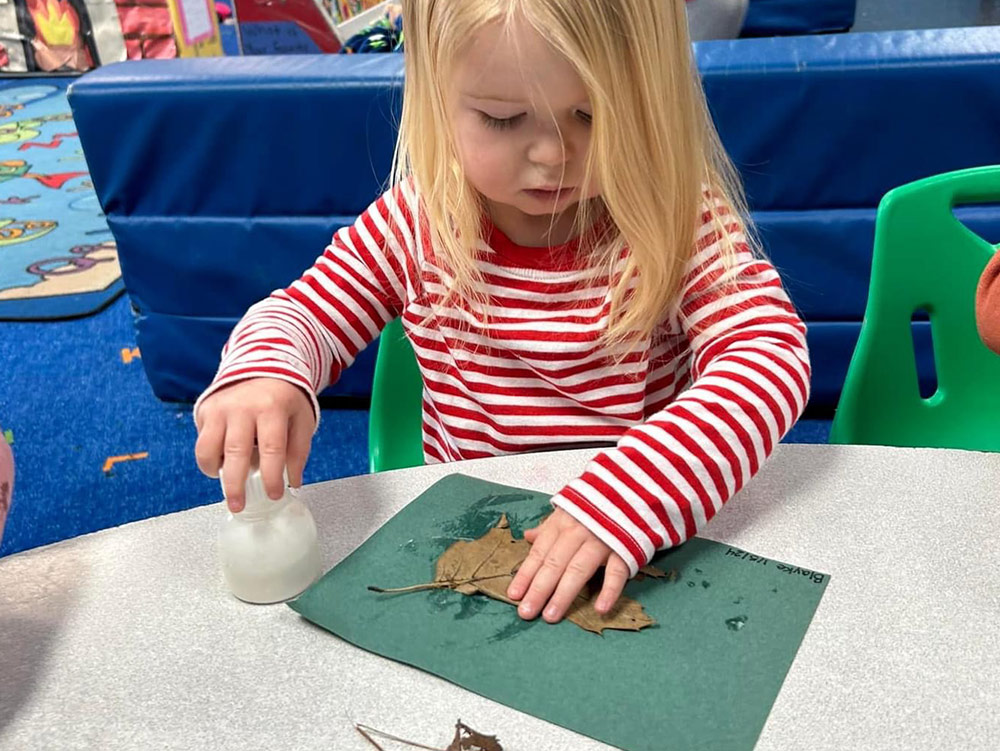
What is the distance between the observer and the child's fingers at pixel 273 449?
0.54 meters

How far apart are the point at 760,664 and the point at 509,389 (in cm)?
41

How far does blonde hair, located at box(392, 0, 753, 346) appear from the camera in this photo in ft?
2.03

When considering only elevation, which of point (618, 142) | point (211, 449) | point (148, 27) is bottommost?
point (148, 27)

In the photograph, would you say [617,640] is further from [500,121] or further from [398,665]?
[500,121]

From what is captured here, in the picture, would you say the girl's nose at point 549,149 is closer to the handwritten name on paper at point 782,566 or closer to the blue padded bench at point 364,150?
the handwritten name on paper at point 782,566

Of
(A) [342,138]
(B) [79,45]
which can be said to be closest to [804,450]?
(A) [342,138]

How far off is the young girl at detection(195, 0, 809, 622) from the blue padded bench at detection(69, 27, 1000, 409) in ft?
1.78

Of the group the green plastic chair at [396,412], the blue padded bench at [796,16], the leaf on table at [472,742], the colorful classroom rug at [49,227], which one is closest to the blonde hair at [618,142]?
the green plastic chair at [396,412]

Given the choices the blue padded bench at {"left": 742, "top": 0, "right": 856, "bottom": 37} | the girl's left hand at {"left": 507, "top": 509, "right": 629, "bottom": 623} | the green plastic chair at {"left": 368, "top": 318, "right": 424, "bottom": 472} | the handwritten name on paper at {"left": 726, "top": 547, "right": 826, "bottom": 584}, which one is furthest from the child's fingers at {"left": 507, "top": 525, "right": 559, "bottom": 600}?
the blue padded bench at {"left": 742, "top": 0, "right": 856, "bottom": 37}

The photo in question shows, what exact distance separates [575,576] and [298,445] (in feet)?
0.67

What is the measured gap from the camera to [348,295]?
809 millimetres

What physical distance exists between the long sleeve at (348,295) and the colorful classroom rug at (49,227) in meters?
1.62

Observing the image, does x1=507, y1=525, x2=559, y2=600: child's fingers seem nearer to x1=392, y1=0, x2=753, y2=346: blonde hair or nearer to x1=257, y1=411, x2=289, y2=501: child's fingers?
x1=257, y1=411, x2=289, y2=501: child's fingers

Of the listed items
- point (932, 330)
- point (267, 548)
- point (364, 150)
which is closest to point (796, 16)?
point (364, 150)
